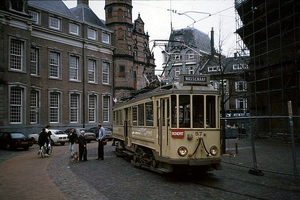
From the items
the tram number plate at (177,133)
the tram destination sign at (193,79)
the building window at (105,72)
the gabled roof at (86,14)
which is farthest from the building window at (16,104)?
the tram number plate at (177,133)

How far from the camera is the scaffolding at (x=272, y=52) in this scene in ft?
69.0

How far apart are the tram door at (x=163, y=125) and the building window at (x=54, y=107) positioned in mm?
27692

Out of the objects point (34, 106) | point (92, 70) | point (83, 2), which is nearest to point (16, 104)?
point (34, 106)

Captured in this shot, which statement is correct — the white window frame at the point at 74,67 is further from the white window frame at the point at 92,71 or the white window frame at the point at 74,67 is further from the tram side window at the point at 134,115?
the tram side window at the point at 134,115

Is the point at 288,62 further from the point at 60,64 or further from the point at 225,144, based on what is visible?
the point at 60,64

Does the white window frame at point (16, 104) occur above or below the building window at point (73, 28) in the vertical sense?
below

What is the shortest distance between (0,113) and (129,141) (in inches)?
744

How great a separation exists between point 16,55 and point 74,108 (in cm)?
1047

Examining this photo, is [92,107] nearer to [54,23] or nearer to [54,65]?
[54,65]

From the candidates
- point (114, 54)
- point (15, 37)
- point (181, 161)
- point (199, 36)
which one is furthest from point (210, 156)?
point (199, 36)

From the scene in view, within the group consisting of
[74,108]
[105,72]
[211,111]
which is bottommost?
[211,111]

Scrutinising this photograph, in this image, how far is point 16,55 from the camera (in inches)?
1208

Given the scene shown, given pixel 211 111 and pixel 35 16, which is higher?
pixel 35 16

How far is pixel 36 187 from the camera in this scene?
9.36m
